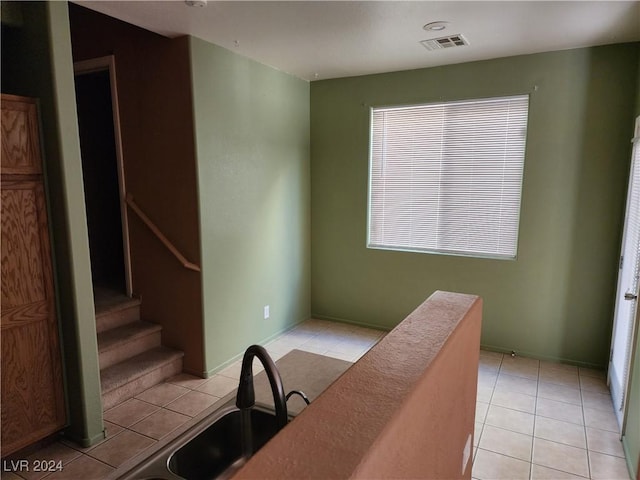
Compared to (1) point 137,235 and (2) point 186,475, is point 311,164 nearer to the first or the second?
(1) point 137,235

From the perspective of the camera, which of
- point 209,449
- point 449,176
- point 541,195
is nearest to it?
point 209,449

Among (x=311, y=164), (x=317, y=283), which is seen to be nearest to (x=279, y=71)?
(x=311, y=164)

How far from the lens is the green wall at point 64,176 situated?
2.18 meters

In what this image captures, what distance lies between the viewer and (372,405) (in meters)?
0.85

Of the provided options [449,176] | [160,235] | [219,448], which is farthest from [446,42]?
[219,448]

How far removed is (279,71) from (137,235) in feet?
6.69

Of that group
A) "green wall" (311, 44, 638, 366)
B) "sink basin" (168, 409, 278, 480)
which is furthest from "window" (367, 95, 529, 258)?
"sink basin" (168, 409, 278, 480)

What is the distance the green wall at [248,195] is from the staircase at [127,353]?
39 cm

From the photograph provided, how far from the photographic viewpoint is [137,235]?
11.3ft

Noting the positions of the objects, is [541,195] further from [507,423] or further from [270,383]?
[270,383]

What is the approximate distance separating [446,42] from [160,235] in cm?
270

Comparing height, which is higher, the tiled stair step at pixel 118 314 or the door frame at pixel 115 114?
the door frame at pixel 115 114

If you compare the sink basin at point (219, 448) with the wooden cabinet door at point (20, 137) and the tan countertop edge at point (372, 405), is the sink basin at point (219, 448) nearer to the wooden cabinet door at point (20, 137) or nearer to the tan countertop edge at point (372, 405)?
the tan countertop edge at point (372, 405)

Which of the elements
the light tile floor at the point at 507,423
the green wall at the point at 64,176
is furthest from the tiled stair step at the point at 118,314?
the green wall at the point at 64,176
